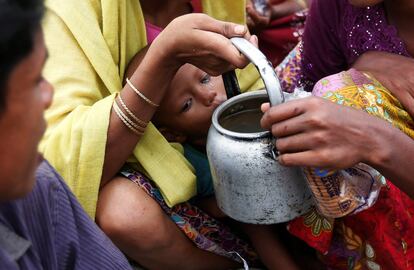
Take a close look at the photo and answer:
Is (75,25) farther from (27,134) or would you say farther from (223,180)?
(27,134)

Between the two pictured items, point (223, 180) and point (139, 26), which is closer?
point (223, 180)

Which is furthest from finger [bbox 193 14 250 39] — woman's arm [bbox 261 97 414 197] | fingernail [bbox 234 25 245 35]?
woman's arm [bbox 261 97 414 197]

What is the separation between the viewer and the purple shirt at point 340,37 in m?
1.70

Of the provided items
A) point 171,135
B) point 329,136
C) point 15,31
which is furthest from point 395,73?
point 15,31

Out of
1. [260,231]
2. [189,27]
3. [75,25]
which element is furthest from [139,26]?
[260,231]

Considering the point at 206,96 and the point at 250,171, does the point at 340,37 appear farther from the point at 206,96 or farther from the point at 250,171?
the point at 250,171

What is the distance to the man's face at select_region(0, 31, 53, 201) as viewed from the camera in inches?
34.9

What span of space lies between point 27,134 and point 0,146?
43 mm

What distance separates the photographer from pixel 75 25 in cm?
169

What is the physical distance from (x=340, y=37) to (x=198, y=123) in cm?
50

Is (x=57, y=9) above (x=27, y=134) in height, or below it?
below

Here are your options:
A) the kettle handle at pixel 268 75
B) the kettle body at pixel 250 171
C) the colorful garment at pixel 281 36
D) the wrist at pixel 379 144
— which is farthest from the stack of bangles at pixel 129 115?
the colorful garment at pixel 281 36

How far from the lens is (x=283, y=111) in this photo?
4.09 ft

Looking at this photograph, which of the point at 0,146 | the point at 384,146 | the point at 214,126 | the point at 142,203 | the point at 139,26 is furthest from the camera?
the point at 139,26
